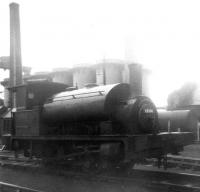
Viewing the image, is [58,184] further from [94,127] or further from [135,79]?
[135,79]

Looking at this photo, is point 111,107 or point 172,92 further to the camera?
point 172,92

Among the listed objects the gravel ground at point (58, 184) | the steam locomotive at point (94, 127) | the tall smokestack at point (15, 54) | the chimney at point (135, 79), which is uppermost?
the tall smokestack at point (15, 54)

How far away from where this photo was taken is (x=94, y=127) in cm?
900

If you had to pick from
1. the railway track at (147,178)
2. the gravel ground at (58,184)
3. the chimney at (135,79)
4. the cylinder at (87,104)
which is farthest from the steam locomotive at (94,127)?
the chimney at (135,79)

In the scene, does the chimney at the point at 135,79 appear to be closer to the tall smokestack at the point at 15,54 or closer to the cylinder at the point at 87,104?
the cylinder at the point at 87,104

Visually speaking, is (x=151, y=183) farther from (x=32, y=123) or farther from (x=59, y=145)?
(x=32, y=123)

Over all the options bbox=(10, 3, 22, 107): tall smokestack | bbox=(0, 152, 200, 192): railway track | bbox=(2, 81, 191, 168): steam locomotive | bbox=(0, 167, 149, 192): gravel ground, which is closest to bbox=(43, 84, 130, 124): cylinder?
bbox=(2, 81, 191, 168): steam locomotive

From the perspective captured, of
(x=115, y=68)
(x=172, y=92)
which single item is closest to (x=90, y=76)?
(x=115, y=68)

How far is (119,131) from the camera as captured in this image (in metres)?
8.59

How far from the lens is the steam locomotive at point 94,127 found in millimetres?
8070

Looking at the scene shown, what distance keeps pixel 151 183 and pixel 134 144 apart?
1.00 m

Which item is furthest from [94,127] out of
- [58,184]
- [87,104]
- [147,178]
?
[147,178]

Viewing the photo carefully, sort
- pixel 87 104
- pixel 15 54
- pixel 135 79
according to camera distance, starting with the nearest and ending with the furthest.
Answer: pixel 87 104, pixel 135 79, pixel 15 54

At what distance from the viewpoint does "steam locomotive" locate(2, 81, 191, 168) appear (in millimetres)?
8070
